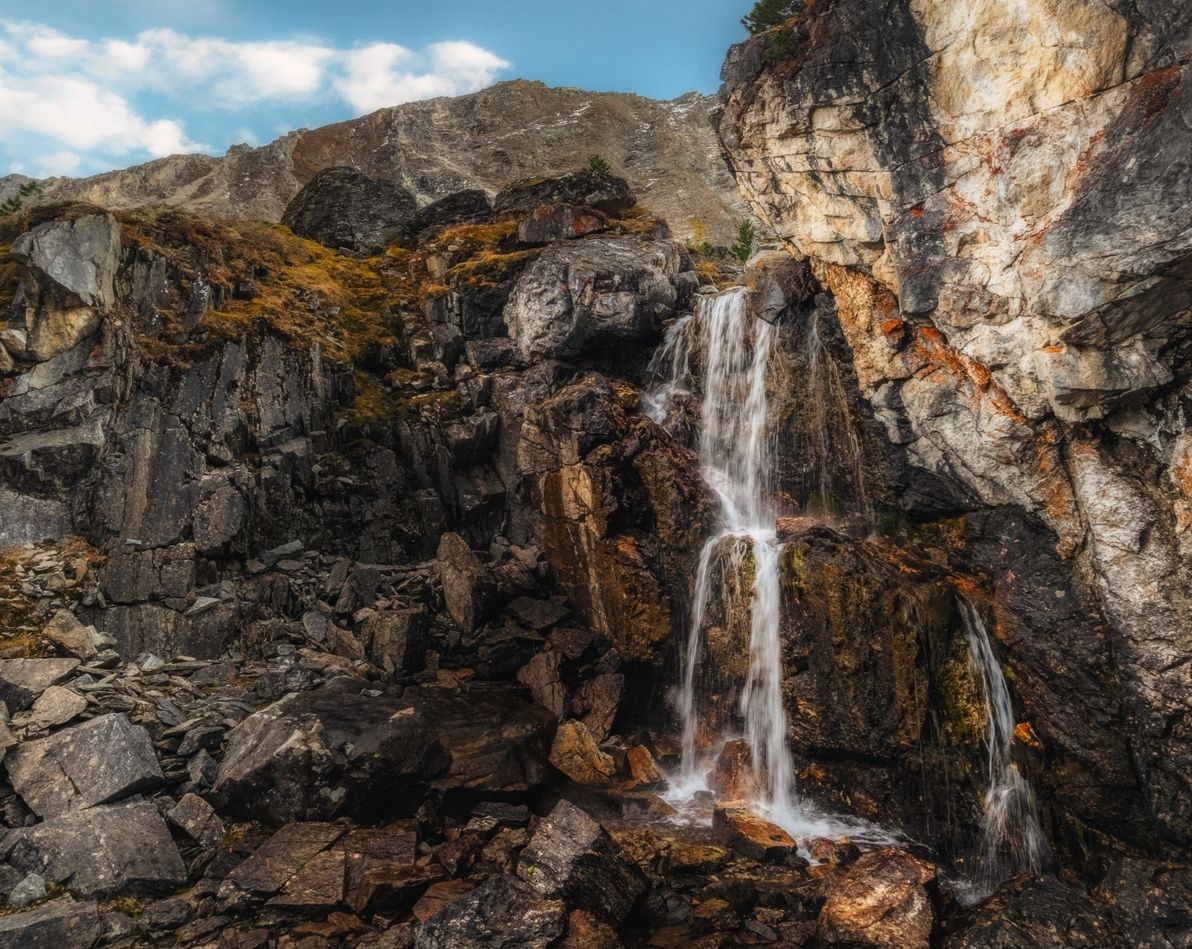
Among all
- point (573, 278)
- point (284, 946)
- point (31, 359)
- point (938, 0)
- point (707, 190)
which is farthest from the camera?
point (707, 190)

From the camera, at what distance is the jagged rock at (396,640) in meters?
19.5

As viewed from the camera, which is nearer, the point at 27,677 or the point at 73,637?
the point at 27,677

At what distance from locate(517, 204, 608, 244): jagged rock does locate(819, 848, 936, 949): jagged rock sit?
2582cm


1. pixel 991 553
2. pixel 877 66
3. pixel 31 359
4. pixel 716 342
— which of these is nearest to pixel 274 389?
pixel 31 359

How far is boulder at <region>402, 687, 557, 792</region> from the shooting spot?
15477 mm

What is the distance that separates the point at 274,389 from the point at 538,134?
8262 centimetres

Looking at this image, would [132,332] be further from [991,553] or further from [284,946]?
[991,553]

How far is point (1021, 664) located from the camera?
14.1m

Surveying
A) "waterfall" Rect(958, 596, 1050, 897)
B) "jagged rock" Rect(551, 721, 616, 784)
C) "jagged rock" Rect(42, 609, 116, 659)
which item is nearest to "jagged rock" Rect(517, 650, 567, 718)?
"jagged rock" Rect(551, 721, 616, 784)

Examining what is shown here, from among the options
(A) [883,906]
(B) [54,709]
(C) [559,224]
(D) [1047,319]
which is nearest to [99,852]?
(B) [54,709]

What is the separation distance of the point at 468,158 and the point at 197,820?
8883 centimetres

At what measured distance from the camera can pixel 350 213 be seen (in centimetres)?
3722

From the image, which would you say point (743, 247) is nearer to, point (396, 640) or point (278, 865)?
point (396, 640)

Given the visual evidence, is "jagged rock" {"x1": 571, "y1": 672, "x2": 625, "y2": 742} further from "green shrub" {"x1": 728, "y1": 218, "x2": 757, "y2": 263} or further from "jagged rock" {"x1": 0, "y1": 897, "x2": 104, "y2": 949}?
"green shrub" {"x1": 728, "y1": 218, "x2": 757, "y2": 263}
